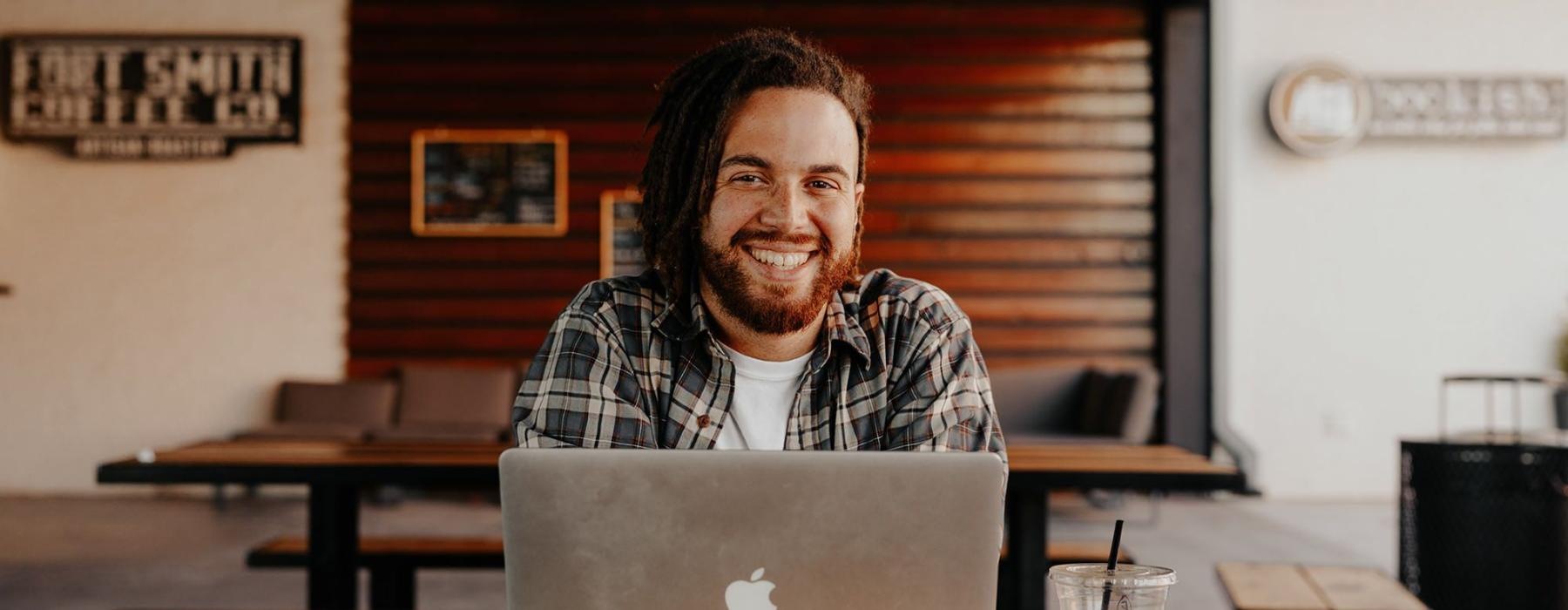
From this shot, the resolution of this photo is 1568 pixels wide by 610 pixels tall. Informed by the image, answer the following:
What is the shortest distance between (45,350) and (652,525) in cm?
760

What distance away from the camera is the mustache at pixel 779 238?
148cm

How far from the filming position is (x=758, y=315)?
1.55 m

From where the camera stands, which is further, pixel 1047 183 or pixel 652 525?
pixel 1047 183

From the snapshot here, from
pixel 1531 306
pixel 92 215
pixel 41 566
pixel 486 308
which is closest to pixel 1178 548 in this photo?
pixel 1531 306

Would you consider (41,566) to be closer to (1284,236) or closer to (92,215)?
(92,215)

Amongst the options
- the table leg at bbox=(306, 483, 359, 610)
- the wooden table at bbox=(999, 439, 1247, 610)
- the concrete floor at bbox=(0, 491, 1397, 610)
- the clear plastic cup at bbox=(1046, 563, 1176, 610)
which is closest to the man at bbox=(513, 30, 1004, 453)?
the clear plastic cup at bbox=(1046, 563, 1176, 610)

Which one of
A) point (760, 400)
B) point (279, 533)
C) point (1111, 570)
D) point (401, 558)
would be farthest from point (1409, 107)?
point (1111, 570)

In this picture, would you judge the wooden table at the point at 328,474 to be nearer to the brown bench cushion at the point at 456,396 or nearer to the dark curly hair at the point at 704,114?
the dark curly hair at the point at 704,114

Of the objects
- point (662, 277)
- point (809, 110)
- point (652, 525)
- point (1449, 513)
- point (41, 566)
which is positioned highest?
point (809, 110)

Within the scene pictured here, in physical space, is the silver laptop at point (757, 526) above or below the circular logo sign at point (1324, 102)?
below

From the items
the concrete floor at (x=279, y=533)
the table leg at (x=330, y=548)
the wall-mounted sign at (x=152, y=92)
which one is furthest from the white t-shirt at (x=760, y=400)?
the wall-mounted sign at (x=152, y=92)

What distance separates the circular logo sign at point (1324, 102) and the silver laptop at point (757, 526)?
687cm

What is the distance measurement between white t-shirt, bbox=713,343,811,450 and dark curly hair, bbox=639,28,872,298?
0.13 metres

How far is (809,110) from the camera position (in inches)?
59.3
